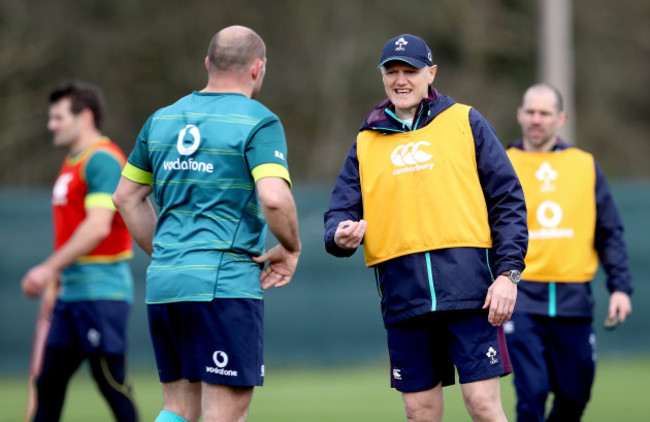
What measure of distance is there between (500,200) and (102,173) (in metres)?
3.02

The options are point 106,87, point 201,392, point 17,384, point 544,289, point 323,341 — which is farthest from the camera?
point 106,87

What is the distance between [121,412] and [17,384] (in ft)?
20.7

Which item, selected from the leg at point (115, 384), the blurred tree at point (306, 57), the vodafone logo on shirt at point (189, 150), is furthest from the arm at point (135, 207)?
the blurred tree at point (306, 57)

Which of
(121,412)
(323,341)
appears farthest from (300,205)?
(121,412)

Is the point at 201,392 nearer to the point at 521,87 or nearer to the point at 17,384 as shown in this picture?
the point at 17,384

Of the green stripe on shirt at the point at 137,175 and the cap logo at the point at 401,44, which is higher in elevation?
the cap logo at the point at 401,44

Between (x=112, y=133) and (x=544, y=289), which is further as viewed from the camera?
(x=112, y=133)

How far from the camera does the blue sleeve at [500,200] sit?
16.0 ft

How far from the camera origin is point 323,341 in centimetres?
1333

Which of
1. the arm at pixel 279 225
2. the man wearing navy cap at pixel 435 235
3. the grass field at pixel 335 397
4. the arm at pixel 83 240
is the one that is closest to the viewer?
the arm at pixel 279 225

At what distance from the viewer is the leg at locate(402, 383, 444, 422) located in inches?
198

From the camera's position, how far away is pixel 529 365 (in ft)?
21.3

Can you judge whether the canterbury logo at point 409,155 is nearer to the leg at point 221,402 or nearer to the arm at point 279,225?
the arm at point 279,225

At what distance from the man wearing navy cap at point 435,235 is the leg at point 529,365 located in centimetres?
148
